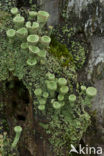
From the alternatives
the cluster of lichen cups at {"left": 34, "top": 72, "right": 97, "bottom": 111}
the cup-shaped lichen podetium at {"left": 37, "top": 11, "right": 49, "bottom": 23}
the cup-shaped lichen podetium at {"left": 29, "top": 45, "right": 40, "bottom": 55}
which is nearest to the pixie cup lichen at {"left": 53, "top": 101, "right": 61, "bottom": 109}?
the cluster of lichen cups at {"left": 34, "top": 72, "right": 97, "bottom": 111}

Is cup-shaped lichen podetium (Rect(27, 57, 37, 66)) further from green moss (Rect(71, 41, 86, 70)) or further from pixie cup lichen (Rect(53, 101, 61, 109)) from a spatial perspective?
green moss (Rect(71, 41, 86, 70))

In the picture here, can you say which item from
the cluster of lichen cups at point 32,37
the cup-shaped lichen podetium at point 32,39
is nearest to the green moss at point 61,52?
the cluster of lichen cups at point 32,37

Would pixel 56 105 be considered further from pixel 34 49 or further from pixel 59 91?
pixel 34 49

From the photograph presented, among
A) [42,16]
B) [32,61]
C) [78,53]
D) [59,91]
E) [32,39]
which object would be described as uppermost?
[42,16]

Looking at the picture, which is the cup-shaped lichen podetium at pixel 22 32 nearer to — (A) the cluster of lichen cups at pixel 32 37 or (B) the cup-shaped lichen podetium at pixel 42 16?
(A) the cluster of lichen cups at pixel 32 37

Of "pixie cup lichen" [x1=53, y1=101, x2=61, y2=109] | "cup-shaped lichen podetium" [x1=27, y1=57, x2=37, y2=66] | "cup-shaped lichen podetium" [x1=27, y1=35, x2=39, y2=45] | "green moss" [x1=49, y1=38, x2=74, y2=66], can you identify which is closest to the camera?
"cup-shaped lichen podetium" [x1=27, y1=35, x2=39, y2=45]

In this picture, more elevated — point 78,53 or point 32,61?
point 32,61

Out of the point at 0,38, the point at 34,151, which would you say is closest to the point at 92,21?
the point at 0,38

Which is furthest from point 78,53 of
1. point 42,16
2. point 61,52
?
point 42,16
